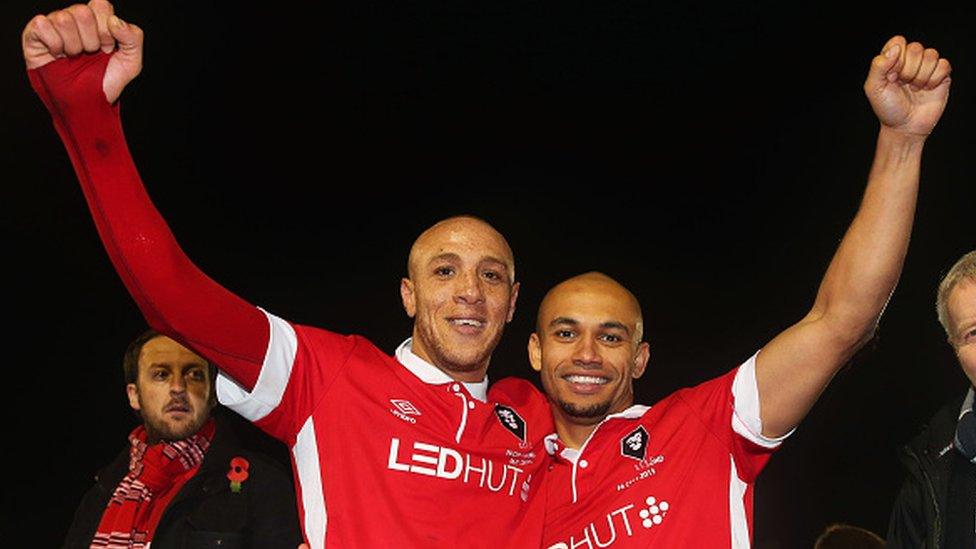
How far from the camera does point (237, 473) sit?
2.18 meters

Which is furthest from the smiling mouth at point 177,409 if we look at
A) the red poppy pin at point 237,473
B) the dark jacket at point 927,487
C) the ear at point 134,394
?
the dark jacket at point 927,487

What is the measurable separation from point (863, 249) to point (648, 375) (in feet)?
11.1

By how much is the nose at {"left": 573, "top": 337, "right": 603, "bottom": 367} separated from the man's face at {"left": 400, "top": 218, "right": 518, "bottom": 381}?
0.19m

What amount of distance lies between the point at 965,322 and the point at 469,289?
79 centimetres

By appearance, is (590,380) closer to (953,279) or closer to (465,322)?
(465,322)

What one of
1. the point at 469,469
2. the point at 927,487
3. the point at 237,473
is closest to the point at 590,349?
the point at 469,469

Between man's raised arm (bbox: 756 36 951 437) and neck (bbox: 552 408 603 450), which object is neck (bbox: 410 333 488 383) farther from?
man's raised arm (bbox: 756 36 951 437)

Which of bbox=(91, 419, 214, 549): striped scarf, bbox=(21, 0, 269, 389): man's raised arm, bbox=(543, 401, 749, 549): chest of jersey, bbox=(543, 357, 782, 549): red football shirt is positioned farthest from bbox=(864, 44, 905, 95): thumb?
bbox=(91, 419, 214, 549): striped scarf

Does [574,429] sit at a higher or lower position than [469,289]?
lower

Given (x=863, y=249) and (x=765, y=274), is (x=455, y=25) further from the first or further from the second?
(x=863, y=249)

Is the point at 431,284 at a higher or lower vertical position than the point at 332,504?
higher

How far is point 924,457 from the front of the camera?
5.56ft

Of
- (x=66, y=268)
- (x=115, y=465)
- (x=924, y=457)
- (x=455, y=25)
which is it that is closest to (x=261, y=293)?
(x=66, y=268)

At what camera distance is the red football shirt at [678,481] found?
1.75m
